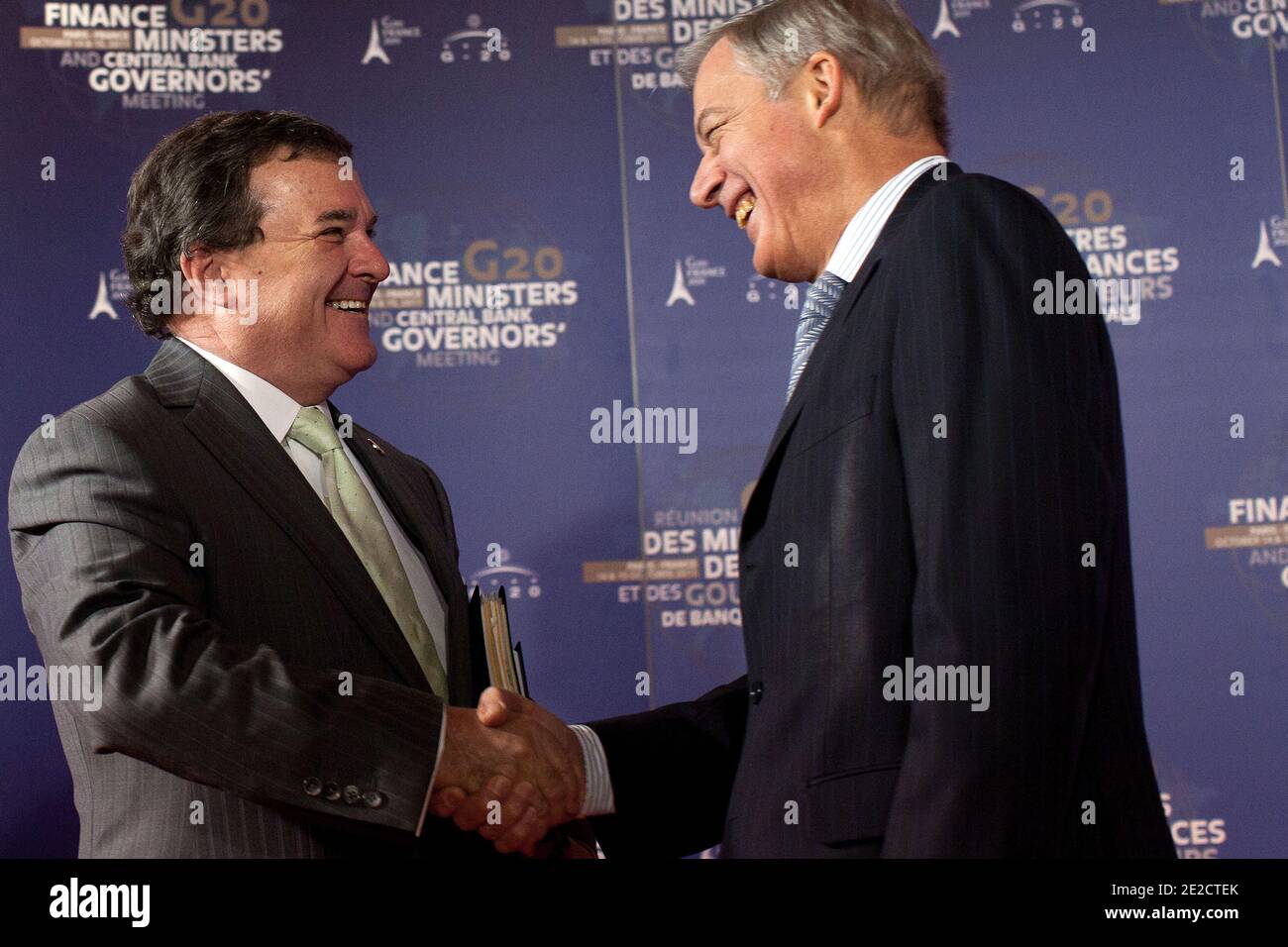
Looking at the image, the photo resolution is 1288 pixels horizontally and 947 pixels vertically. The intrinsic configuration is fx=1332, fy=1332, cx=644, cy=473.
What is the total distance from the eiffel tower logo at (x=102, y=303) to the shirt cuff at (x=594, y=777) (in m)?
2.41

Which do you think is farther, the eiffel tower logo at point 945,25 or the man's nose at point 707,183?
the eiffel tower logo at point 945,25

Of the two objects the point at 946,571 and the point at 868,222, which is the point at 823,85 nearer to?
the point at 868,222

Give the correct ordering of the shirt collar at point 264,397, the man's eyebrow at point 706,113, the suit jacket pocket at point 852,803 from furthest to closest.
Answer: the shirt collar at point 264,397, the man's eyebrow at point 706,113, the suit jacket pocket at point 852,803

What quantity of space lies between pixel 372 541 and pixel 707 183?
98 cm

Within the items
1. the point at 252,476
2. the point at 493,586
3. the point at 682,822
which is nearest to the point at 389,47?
the point at 493,586

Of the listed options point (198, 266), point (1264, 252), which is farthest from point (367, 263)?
point (1264, 252)

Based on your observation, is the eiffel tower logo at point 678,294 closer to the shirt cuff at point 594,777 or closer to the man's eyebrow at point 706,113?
the man's eyebrow at point 706,113

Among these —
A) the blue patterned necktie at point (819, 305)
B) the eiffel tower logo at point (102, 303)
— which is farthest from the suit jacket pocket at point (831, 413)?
the eiffel tower logo at point (102, 303)

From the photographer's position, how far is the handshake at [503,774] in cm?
248

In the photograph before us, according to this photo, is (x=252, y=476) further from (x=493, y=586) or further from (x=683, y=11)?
(x=683, y=11)

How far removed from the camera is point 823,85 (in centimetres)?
241

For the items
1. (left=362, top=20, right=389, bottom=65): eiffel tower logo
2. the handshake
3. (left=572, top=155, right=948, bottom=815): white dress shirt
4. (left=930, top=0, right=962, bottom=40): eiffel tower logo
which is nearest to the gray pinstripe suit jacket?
the handshake
